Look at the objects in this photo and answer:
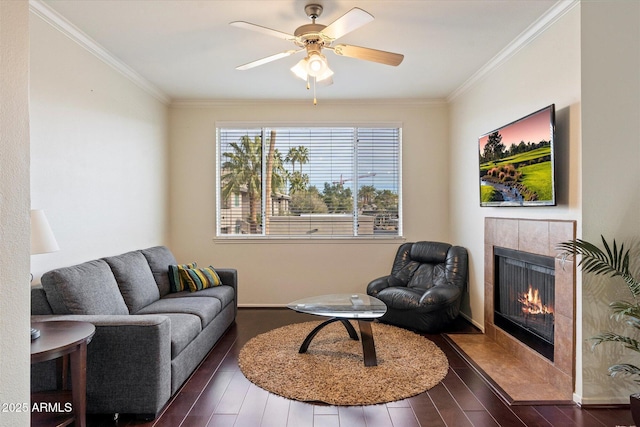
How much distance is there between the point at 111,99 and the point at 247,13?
5.78 feet

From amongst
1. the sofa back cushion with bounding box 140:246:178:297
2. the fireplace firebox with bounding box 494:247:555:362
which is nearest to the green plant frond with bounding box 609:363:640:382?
the fireplace firebox with bounding box 494:247:555:362

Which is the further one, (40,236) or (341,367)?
(341,367)

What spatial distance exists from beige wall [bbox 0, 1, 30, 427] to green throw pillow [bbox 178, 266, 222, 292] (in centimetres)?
276

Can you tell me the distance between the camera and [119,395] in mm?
2230

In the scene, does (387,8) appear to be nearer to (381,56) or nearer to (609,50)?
(381,56)

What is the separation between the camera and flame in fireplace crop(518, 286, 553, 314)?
285cm

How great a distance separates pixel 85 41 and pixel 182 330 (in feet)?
8.28

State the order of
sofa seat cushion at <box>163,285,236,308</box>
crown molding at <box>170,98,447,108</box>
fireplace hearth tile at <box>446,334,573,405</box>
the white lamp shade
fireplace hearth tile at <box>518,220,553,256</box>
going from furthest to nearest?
crown molding at <box>170,98,447,108</box>
sofa seat cushion at <box>163,285,236,308</box>
fireplace hearth tile at <box>518,220,553,256</box>
fireplace hearth tile at <box>446,334,573,405</box>
the white lamp shade

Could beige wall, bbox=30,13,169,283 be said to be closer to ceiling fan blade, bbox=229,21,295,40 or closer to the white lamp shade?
the white lamp shade

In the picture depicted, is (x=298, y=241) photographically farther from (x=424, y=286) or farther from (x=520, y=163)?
(x=520, y=163)

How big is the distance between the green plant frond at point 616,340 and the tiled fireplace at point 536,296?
0.54 ft

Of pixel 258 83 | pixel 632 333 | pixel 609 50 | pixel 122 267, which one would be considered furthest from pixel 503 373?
pixel 258 83

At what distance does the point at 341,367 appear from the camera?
9.68 feet

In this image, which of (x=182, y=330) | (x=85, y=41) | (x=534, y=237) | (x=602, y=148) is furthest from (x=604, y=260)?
(x=85, y=41)
